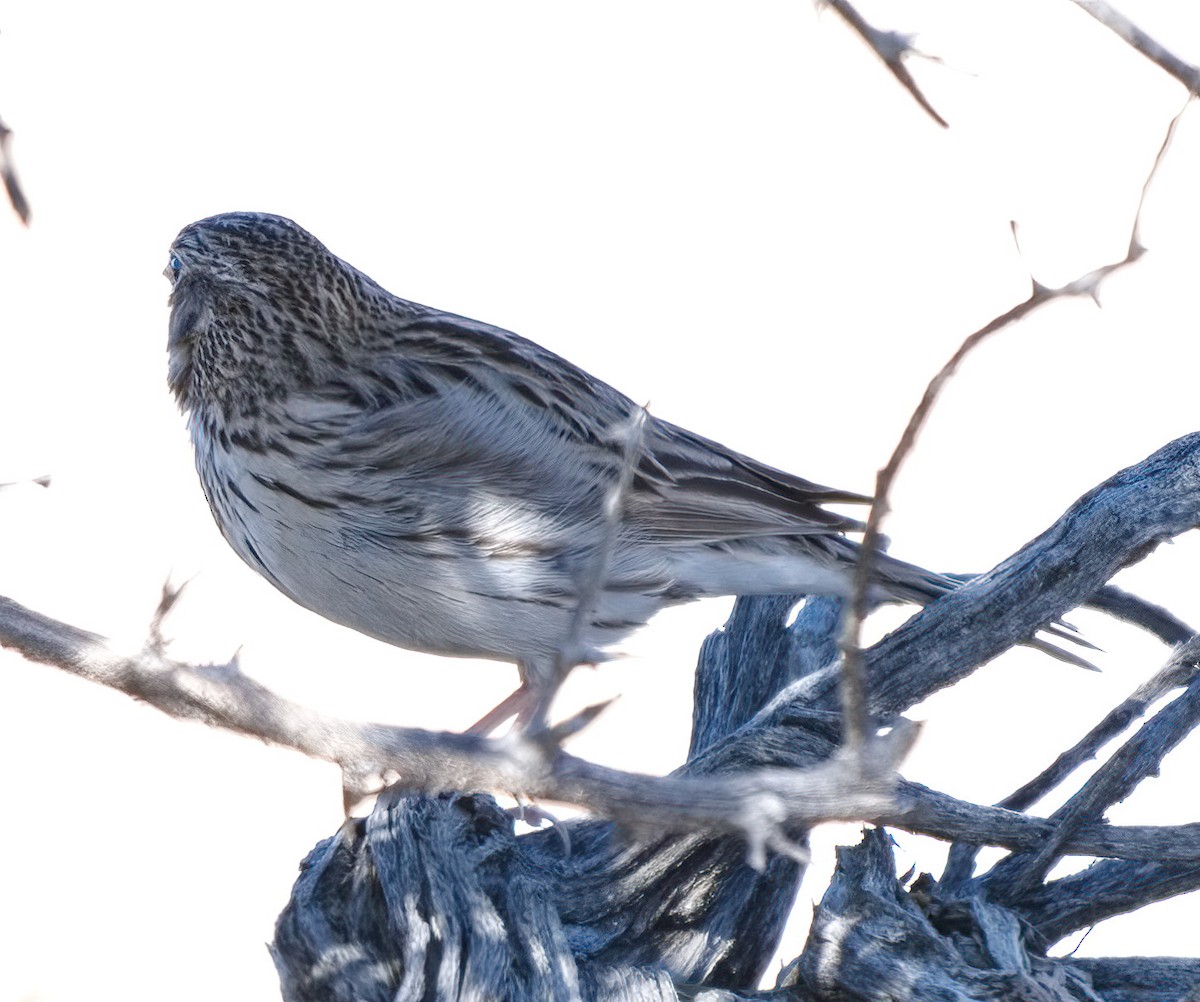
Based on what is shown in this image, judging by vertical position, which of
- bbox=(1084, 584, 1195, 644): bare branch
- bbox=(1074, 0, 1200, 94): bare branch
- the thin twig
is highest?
bbox=(1084, 584, 1195, 644): bare branch

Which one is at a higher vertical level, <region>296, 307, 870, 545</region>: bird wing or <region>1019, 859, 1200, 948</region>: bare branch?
<region>296, 307, 870, 545</region>: bird wing

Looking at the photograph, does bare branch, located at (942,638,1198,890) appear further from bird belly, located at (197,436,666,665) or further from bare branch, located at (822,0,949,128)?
bare branch, located at (822,0,949,128)

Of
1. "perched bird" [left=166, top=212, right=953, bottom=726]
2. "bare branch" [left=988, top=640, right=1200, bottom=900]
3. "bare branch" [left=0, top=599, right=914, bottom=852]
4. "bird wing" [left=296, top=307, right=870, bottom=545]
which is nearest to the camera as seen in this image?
"bare branch" [left=0, top=599, right=914, bottom=852]

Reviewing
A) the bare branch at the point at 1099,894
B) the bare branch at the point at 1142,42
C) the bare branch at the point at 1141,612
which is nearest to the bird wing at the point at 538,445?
the bare branch at the point at 1141,612

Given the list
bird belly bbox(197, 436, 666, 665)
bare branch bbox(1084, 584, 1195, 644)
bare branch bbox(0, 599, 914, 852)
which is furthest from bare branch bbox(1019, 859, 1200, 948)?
bare branch bbox(0, 599, 914, 852)

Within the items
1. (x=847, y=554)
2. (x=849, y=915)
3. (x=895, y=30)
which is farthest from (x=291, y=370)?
(x=895, y=30)

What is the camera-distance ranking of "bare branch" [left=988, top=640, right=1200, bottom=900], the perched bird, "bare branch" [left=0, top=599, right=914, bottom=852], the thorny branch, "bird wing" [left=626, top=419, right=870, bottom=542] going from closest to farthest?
the thorny branch < "bare branch" [left=0, top=599, right=914, bottom=852] < "bare branch" [left=988, top=640, right=1200, bottom=900] < the perched bird < "bird wing" [left=626, top=419, right=870, bottom=542]

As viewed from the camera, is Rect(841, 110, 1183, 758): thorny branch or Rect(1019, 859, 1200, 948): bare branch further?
Rect(1019, 859, 1200, 948): bare branch

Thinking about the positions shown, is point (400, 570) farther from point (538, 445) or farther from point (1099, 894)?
point (1099, 894)

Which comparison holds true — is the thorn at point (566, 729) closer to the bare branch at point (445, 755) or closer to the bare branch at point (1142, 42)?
the bare branch at point (445, 755)
